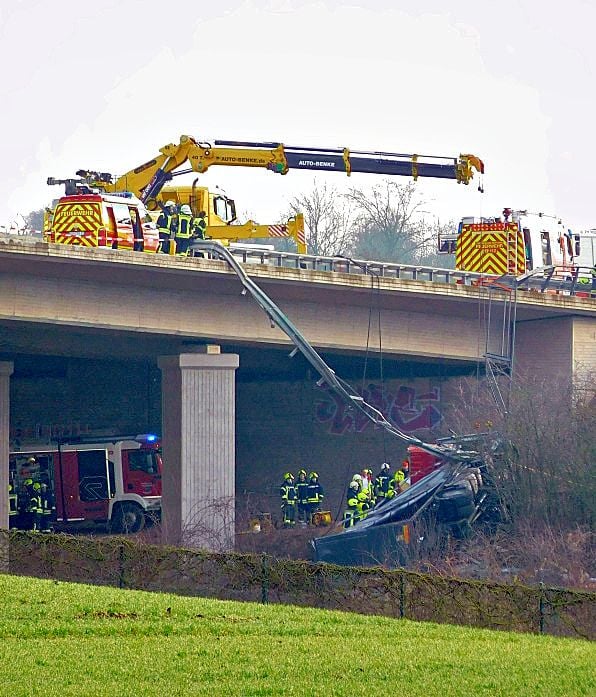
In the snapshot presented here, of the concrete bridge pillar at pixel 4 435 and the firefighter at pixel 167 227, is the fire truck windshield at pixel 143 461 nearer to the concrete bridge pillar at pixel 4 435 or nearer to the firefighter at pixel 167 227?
the concrete bridge pillar at pixel 4 435

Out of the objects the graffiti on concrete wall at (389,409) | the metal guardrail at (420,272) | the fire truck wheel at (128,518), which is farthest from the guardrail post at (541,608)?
the graffiti on concrete wall at (389,409)

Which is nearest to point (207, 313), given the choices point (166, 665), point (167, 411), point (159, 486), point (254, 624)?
point (167, 411)

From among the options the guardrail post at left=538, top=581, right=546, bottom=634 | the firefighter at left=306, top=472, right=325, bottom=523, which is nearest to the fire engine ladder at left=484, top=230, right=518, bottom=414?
the firefighter at left=306, top=472, right=325, bottom=523

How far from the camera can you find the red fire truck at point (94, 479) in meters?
40.4

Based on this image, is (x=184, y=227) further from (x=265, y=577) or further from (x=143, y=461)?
(x=265, y=577)

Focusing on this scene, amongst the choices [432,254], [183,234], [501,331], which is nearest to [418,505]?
[183,234]

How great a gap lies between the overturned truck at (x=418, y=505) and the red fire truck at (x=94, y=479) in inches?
316

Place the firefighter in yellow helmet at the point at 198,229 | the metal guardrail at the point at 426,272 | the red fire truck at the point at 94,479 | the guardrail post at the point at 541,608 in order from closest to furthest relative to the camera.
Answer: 1. the guardrail post at the point at 541,608
2. the firefighter in yellow helmet at the point at 198,229
3. the metal guardrail at the point at 426,272
4. the red fire truck at the point at 94,479

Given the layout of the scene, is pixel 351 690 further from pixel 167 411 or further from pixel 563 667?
pixel 167 411

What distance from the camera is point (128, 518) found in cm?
4006

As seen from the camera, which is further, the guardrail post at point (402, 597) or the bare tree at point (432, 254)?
the bare tree at point (432, 254)

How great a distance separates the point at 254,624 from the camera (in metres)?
16.9

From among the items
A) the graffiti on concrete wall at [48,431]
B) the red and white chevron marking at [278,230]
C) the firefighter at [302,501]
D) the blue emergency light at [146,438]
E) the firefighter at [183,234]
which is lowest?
the firefighter at [302,501]

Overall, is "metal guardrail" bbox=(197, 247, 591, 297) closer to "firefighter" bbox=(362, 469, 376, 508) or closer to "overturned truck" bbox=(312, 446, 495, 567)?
"firefighter" bbox=(362, 469, 376, 508)
